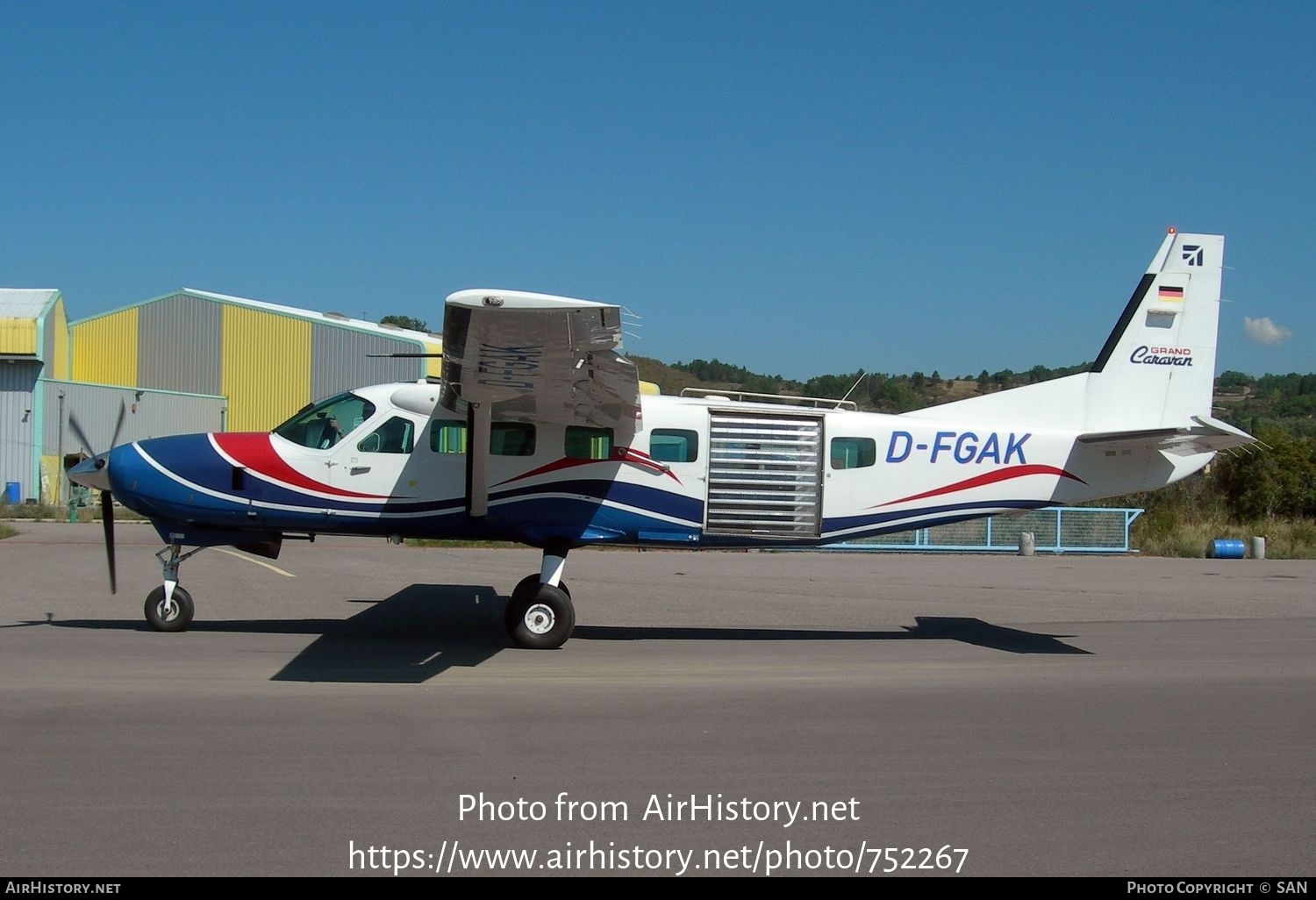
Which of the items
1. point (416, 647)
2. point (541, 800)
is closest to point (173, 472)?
point (416, 647)

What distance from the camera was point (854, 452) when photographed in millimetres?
11977

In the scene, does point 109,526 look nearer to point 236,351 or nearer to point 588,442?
point 588,442

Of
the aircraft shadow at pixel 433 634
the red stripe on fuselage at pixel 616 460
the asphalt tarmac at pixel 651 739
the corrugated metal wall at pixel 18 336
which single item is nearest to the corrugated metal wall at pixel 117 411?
the corrugated metal wall at pixel 18 336

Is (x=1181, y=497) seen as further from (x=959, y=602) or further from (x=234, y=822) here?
(x=234, y=822)

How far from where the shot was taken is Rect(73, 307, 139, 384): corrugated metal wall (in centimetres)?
4103

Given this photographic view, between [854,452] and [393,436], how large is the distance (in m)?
5.12

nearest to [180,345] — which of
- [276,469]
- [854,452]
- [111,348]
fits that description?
[111,348]

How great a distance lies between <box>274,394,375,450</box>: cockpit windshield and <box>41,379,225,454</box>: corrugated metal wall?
28.6 meters

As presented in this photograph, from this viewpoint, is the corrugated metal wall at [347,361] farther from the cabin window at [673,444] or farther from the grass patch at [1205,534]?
the cabin window at [673,444]

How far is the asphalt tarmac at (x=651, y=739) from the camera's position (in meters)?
5.01

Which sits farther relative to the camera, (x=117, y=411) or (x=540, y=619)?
(x=117, y=411)

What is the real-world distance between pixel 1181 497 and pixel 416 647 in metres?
33.3

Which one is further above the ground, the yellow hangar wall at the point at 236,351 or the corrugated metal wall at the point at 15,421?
the yellow hangar wall at the point at 236,351

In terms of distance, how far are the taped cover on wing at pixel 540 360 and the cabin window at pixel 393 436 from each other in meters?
0.62
